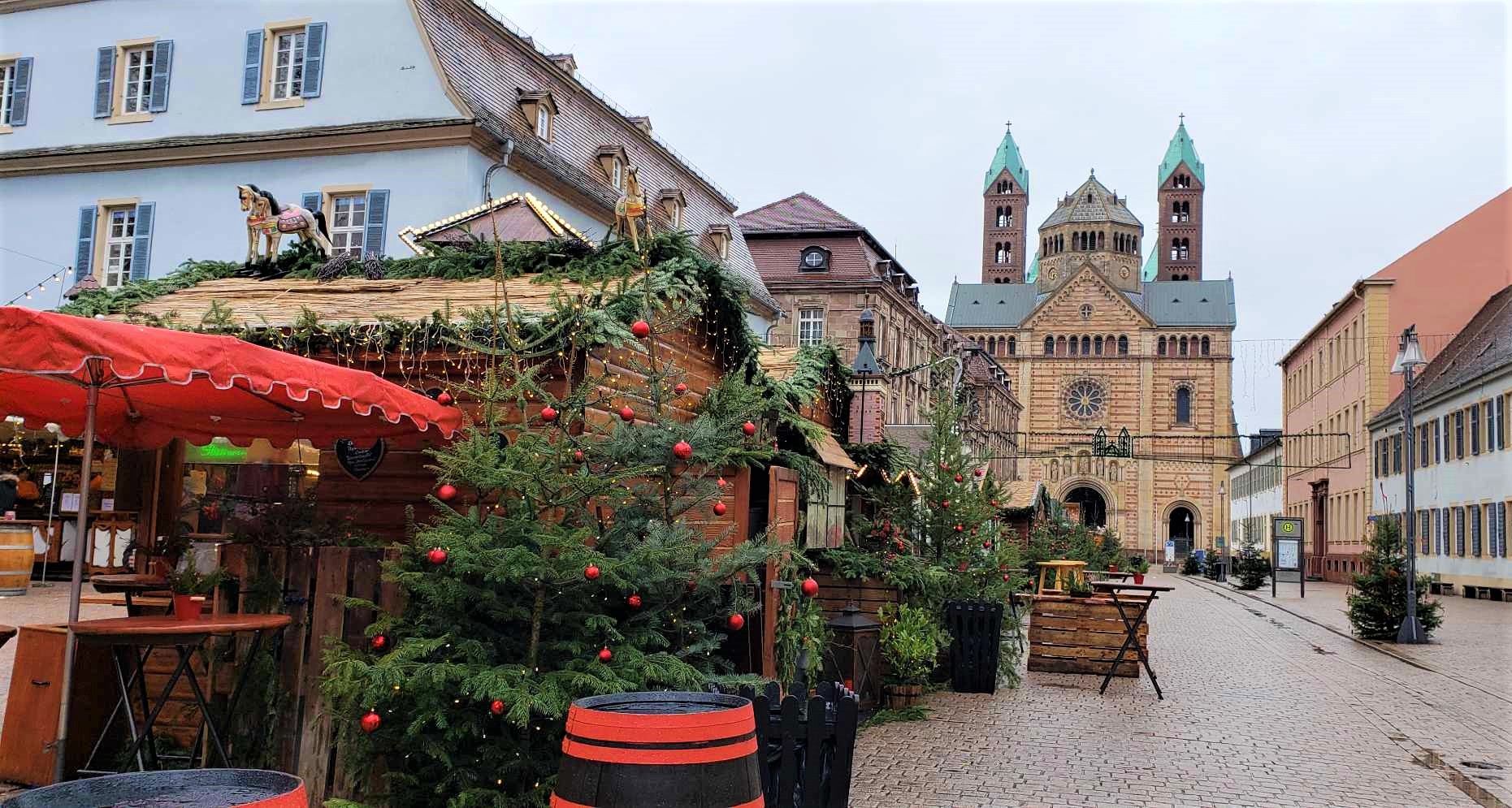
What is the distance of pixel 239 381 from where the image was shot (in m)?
6.06

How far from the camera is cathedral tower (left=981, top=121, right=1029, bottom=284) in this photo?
12219cm

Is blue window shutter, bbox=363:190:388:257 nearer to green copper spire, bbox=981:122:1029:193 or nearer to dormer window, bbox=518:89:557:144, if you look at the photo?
dormer window, bbox=518:89:557:144

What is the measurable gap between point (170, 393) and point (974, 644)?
819cm

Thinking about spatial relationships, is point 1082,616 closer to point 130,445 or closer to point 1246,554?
point 130,445

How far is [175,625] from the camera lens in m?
5.76

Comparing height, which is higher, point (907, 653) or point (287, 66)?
point (287, 66)

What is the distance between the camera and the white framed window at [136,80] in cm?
2645

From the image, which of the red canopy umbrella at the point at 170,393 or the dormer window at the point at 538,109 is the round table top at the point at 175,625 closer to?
the red canopy umbrella at the point at 170,393

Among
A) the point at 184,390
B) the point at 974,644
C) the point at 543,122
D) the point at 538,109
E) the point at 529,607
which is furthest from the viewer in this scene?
the point at 543,122

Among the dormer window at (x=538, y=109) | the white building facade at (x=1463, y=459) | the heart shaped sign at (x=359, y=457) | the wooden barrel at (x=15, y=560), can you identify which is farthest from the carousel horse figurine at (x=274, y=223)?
the white building facade at (x=1463, y=459)

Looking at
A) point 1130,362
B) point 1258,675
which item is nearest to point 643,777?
point 1258,675

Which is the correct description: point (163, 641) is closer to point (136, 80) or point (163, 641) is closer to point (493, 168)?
point (493, 168)

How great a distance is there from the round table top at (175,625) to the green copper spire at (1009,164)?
123 m

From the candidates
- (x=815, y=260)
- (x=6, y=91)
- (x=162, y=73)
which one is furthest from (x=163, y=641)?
(x=815, y=260)
